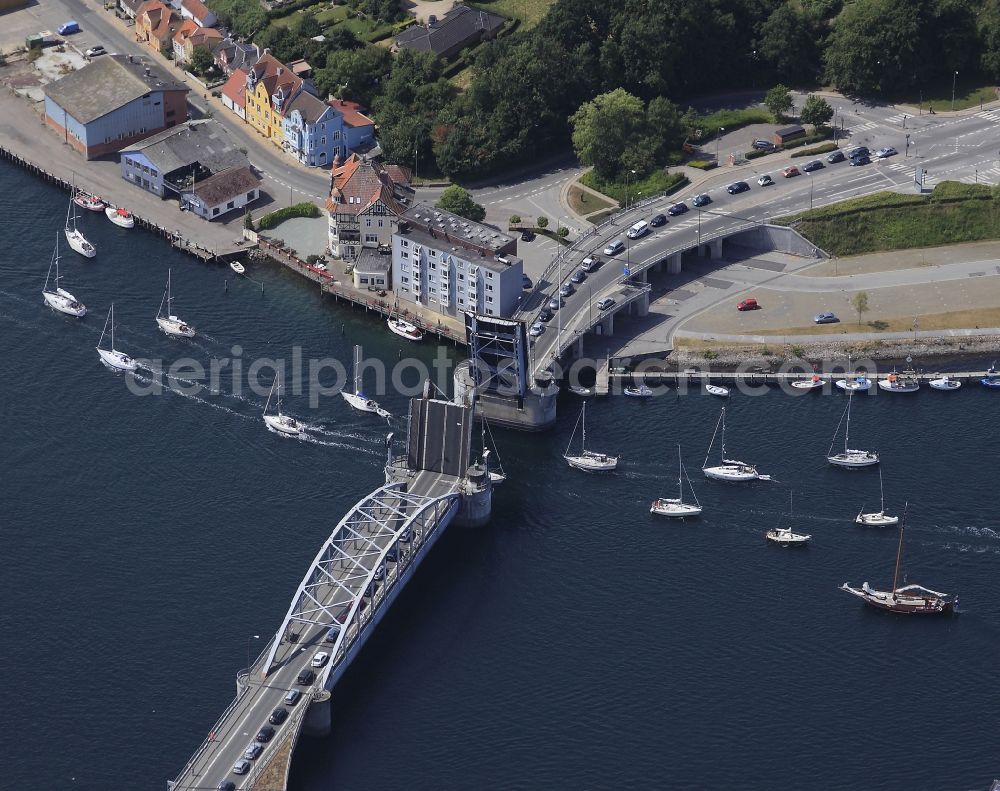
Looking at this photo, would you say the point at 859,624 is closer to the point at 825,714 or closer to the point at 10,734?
the point at 825,714

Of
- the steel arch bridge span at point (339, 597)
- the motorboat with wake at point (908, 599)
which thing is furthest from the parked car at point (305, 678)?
the motorboat with wake at point (908, 599)

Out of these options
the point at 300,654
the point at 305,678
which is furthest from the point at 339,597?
the point at 305,678

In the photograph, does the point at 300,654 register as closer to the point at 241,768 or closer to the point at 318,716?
the point at 318,716

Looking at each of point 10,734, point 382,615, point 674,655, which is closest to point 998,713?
point 674,655

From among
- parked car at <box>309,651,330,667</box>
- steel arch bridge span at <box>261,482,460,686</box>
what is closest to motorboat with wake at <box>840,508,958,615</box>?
steel arch bridge span at <box>261,482,460,686</box>

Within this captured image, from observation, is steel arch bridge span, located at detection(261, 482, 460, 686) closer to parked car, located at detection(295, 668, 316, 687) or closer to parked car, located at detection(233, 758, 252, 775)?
parked car, located at detection(295, 668, 316, 687)

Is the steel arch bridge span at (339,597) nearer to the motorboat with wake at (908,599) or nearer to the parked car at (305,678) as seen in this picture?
the parked car at (305,678)
